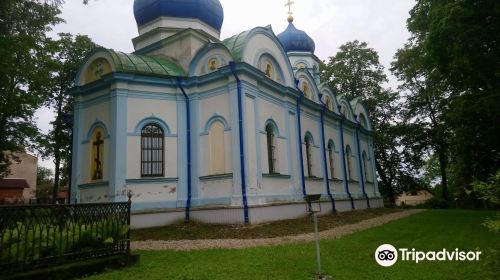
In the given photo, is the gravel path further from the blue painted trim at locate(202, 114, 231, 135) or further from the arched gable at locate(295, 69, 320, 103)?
the arched gable at locate(295, 69, 320, 103)

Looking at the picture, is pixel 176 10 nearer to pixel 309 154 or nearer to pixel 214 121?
pixel 214 121

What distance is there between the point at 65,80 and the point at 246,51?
40.0 ft

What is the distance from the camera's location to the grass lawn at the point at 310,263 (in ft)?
20.0

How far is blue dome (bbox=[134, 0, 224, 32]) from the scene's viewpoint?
16.8 meters

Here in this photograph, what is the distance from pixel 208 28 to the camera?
1750 cm

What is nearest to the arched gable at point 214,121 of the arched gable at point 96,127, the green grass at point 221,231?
the green grass at point 221,231

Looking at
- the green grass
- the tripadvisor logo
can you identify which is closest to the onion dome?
the green grass

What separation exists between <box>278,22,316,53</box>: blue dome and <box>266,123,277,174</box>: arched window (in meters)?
14.1

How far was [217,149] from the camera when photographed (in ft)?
45.2

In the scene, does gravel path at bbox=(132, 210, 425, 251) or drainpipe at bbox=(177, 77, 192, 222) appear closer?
gravel path at bbox=(132, 210, 425, 251)

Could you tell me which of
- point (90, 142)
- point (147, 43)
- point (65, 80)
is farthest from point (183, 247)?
point (65, 80)

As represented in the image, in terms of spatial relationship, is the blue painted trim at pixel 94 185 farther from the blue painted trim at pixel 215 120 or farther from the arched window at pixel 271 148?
the arched window at pixel 271 148

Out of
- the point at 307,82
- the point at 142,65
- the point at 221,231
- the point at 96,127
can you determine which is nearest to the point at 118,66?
the point at 142,65

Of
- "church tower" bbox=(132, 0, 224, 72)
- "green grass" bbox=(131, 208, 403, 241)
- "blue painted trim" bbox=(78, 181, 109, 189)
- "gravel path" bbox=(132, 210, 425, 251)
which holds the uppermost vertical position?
"church tower" bbox=(132, 0, 224, 72)
